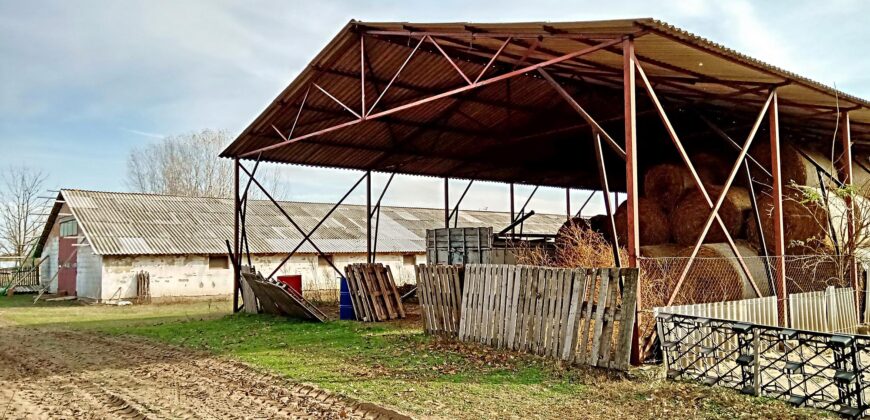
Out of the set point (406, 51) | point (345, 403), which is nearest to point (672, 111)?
point (406, 51)

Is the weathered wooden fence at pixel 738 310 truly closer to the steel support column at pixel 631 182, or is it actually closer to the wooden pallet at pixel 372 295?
the steel support column at pixel 631 182

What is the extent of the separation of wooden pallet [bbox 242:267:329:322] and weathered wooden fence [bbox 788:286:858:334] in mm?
9157

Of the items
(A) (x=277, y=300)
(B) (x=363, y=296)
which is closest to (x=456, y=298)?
(B) (x=363, y=296)

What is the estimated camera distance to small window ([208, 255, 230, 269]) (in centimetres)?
2485

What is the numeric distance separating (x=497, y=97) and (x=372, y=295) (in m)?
5.56

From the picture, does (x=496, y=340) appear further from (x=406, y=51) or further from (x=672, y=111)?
(x=672, y=111)

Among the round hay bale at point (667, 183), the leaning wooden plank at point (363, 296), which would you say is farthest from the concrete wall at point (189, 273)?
the round hay bale at point (667, 183)

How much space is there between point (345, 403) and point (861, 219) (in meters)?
11.9

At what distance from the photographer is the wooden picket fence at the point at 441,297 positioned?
34.9ft

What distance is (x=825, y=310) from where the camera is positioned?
35.8 feet

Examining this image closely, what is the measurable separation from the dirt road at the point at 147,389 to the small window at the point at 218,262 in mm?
13834

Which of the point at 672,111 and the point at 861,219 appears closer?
the point at 861,219

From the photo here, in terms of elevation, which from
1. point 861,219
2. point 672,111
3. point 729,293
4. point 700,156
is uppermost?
A: point 672,111

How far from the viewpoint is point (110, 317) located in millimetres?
17328
